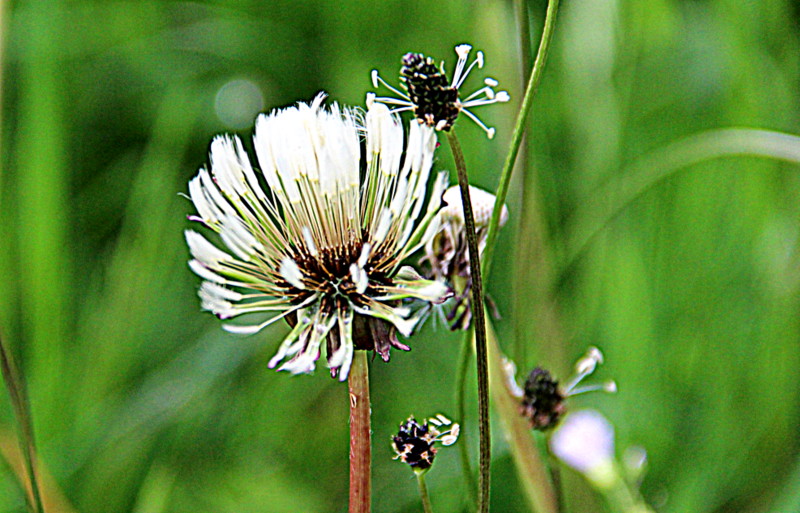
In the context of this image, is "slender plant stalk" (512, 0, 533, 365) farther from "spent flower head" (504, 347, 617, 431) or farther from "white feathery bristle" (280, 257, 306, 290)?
"white feathery bristle" (280, 257, 306, 290)

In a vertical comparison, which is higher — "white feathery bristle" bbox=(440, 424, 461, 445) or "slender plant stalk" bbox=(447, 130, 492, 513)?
"slender plant stalk" bbox=(447, 130, 492, 513)

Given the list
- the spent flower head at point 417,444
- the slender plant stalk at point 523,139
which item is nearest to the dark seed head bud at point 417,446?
the spent flower head at point 417,444

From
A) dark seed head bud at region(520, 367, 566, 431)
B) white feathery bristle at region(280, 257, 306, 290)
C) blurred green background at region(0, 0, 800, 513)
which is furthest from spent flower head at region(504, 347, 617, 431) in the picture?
white feathery bristle at region(280, 257, 306, 290)

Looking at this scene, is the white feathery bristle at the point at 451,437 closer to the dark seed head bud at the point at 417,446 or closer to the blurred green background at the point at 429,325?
the dark seed head bud at the point at 417,446

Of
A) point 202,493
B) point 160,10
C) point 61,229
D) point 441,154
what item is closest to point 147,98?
point 160,10

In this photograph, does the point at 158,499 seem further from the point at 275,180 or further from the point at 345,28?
the point at 345,28

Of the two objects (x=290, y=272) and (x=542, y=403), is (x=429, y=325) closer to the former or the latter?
(x=542, y=403)

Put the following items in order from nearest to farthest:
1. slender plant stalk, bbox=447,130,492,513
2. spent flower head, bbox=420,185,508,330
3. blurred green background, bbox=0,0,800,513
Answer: slender plant stalk, bbox=447,130,492,513 → spent flower head, bbox=420,185,508,330 → blurred green background, bbox=0,0,800,513

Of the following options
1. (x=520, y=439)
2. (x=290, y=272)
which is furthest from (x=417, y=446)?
(x=520, y=439)
